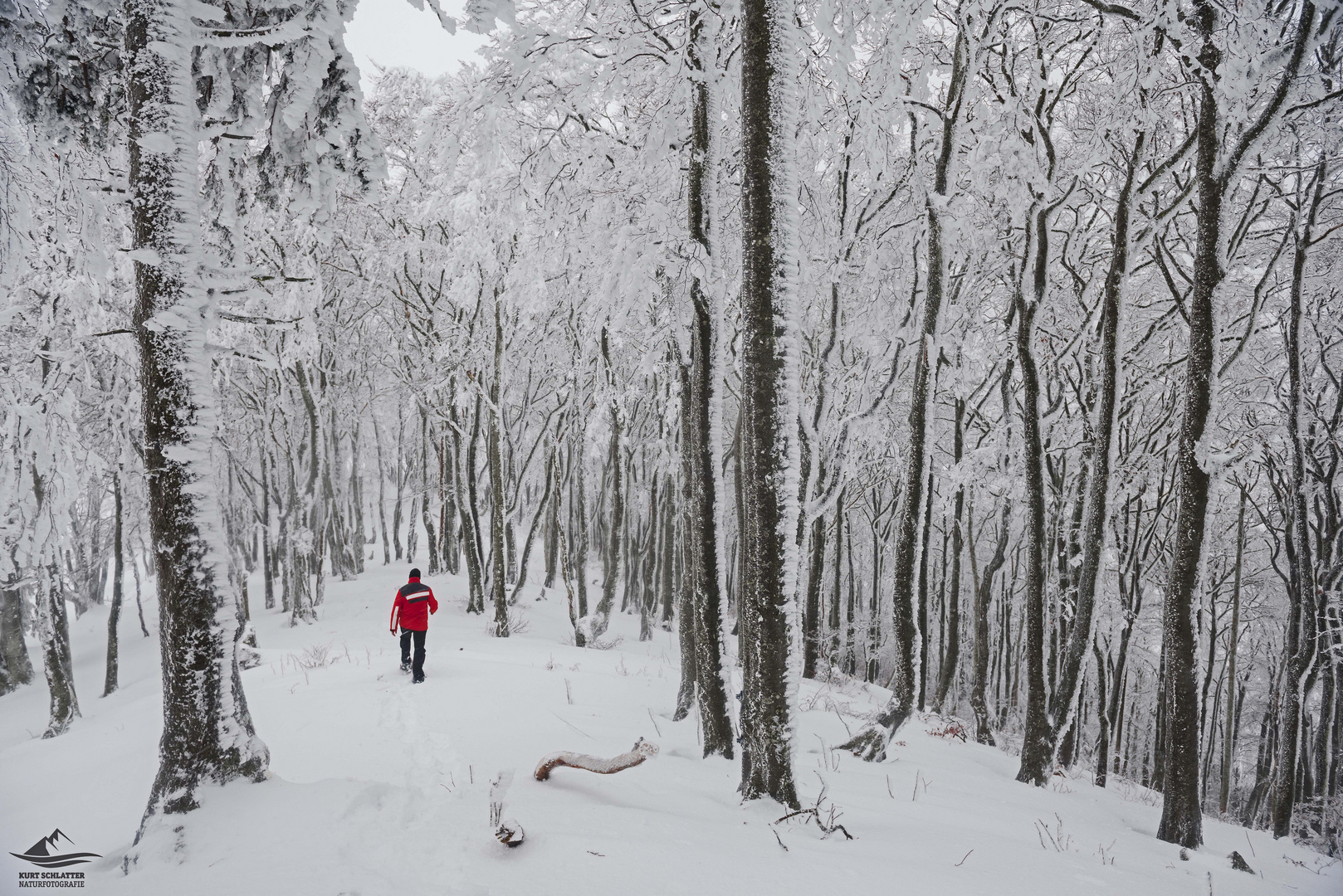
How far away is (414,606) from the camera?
29.1 feet

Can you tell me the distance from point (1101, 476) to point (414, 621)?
9571 millimetres

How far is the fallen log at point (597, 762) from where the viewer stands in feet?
14.1

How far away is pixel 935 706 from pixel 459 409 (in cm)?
1471

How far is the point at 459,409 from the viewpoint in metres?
17.9

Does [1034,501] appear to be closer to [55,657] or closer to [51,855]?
[51,855]

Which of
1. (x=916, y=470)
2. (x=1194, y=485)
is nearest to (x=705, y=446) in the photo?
(x=916, y=470)

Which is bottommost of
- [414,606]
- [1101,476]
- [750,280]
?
[414,606]

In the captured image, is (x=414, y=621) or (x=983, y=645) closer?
(x=414, y=621)

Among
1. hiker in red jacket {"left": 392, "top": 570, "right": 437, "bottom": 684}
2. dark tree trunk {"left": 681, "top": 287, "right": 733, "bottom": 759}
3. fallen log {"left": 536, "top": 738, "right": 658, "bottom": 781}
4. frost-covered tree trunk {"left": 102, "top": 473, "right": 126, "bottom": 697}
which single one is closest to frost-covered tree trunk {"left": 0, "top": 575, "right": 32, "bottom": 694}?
frost-covered tree trunk {"left": 102, "top": 473, "right": 126, "bottom": 697}

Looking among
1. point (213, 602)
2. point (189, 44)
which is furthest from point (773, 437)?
point (189, 44)

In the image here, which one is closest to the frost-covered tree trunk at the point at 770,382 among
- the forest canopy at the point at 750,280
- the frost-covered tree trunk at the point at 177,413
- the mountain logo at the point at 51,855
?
the forest canopy at the point at 750,280

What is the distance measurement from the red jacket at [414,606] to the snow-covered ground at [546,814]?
0.76m

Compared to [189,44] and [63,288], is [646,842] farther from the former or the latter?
[63,288]

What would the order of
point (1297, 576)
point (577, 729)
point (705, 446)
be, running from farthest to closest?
1. point (1297, 576)
2. point (577, 729)
3. point (705, 446)
